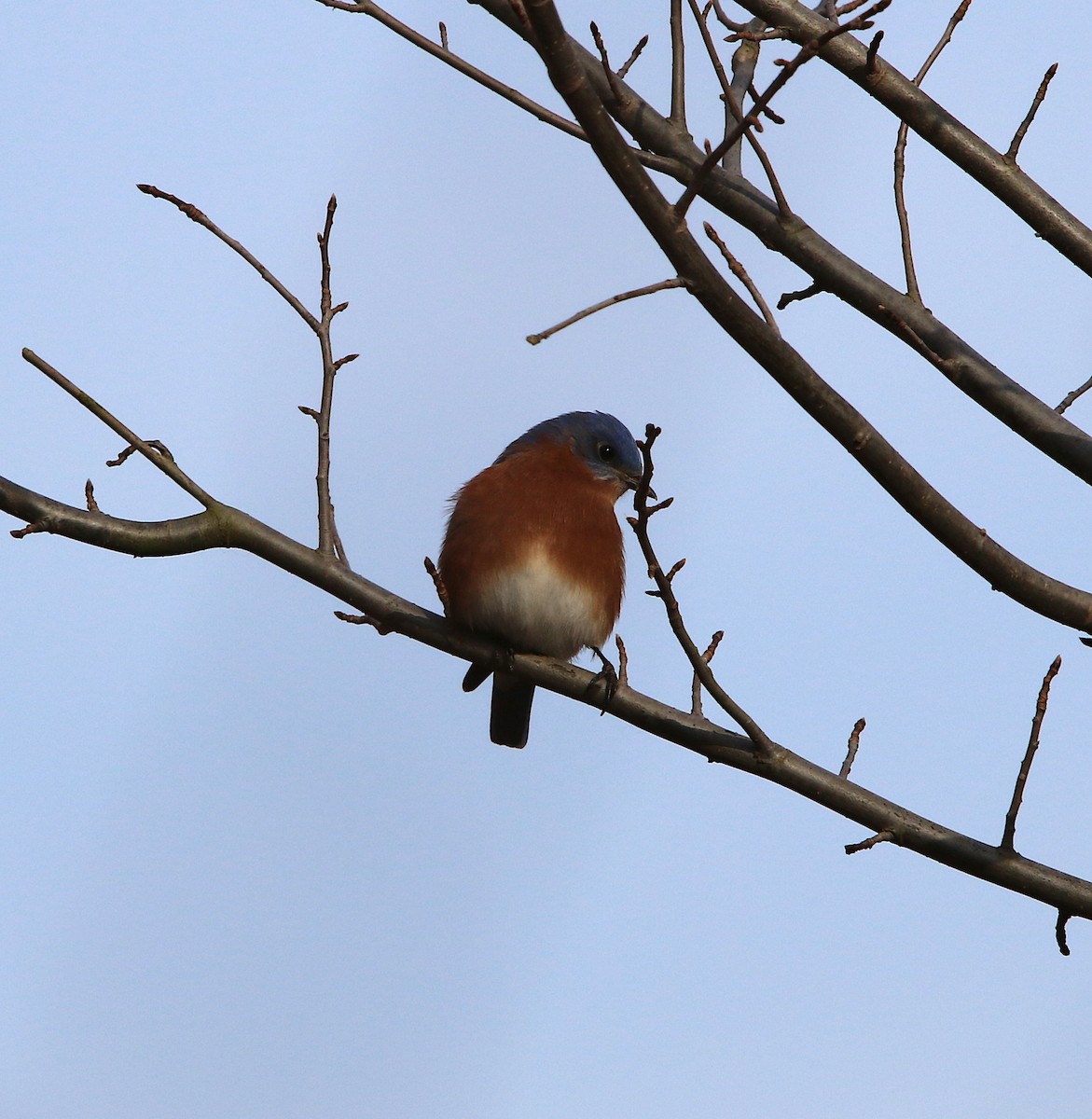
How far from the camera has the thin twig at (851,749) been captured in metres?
4.20

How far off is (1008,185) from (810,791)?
1.94 meters

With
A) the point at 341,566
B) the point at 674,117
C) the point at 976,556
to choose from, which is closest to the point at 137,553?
the point at 341,566

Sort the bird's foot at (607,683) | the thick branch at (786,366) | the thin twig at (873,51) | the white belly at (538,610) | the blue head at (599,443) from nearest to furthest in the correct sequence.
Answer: the thick branch at (786,366) → the thin twig at (873,51) → the bird's foot at (607,683) → the white belly at (538,610) → the blue head at (599,443)

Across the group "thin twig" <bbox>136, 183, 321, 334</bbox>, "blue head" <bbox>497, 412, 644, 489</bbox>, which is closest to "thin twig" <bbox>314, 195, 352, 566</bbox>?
"thin twig" <bbox>136, 183, 321, 334</bbox>

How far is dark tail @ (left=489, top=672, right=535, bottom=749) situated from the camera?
6.28 m

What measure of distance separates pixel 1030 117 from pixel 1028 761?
193 cm

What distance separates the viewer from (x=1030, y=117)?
13.2ft

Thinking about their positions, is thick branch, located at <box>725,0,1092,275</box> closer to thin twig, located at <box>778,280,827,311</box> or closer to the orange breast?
thin twig, located at <box>778,280,827,311</box>

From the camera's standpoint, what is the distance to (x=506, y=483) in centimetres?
588

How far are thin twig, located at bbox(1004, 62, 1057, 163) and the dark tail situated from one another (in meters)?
3.24

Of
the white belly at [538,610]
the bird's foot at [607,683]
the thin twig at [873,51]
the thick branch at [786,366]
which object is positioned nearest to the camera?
the thick branch at [786,366]

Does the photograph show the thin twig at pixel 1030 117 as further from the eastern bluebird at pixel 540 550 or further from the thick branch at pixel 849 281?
the eastern bluebird at pixel 540 550

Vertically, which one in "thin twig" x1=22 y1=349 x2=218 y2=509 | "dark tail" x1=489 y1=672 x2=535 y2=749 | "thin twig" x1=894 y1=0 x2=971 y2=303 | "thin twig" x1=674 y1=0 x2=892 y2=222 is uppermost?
"thin twig" x1=894 y1=0 x2=971 y2=303

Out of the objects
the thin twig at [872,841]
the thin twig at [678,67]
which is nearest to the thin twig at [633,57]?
the thin twig at [678,67]
